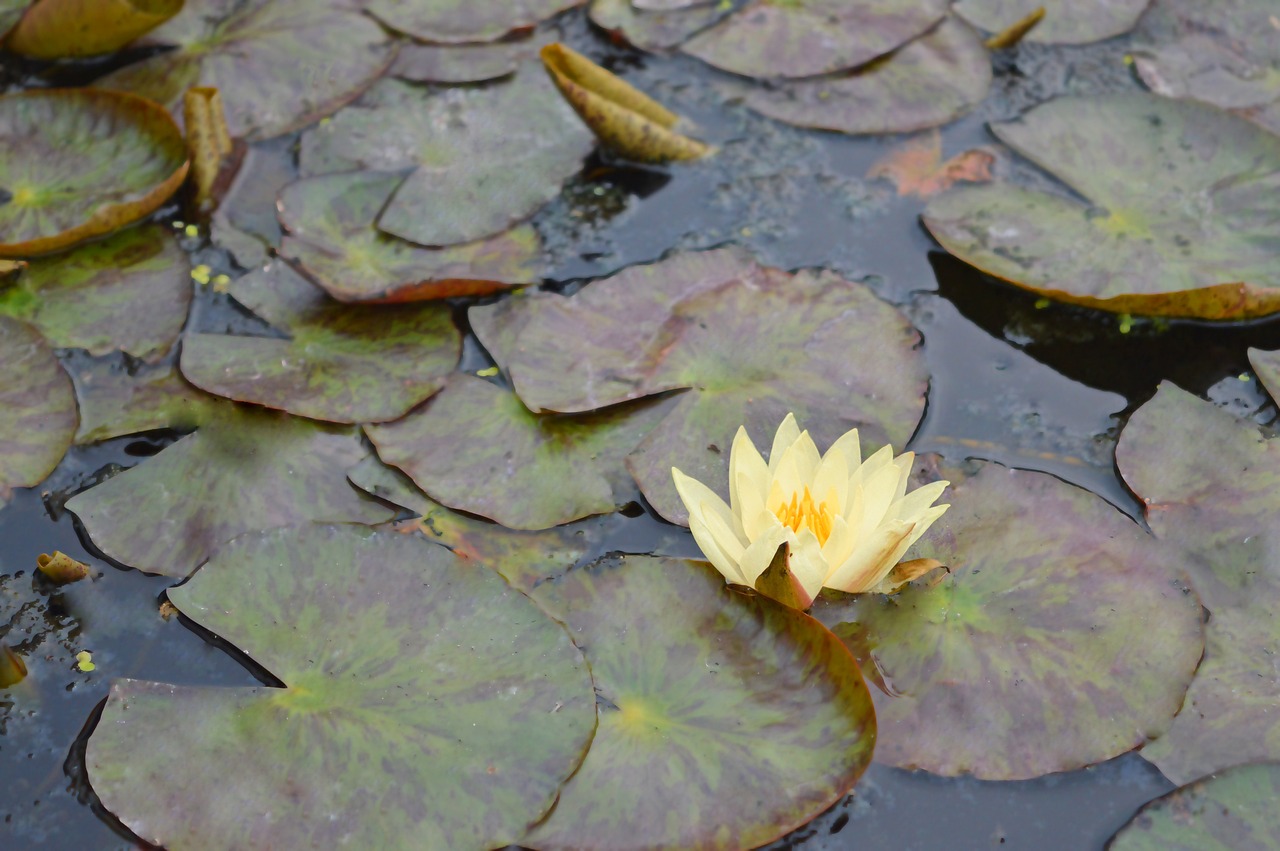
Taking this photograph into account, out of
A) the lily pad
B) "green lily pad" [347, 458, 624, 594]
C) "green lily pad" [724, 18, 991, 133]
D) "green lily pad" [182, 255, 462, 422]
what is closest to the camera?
"green lily pad" [347, 458, 624, 594]

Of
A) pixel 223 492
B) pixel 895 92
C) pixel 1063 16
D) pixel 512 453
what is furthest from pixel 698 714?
pixel 1063 16

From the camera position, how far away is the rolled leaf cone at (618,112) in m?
2.73

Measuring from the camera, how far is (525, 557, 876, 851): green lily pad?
1.65 m

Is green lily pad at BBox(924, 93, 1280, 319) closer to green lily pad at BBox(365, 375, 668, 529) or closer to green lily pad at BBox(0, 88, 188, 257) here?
green lily pad at BBox(365, 375, 668, 529)

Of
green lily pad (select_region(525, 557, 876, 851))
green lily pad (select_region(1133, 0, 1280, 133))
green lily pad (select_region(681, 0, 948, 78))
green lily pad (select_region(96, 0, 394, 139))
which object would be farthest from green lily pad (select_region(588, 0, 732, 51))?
green lily pad (select_region(525, 557, 876, 851))

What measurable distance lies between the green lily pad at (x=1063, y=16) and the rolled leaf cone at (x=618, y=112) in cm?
103

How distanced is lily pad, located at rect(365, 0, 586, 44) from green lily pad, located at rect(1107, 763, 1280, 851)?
262 centimetres

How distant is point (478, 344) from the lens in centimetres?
245

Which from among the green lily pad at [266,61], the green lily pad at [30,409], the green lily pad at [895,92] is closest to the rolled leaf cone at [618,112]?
the green lily pad at [895,92]

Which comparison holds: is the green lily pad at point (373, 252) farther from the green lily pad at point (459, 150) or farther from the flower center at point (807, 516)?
the flower center at point (807, 516)

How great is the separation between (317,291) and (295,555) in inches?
31.9

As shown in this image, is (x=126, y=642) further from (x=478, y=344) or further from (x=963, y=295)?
(x=963, y=295)

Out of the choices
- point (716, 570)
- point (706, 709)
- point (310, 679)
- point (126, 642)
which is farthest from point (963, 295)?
point (126, 642)

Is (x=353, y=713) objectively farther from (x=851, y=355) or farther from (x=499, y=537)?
(x=851, y=355)
